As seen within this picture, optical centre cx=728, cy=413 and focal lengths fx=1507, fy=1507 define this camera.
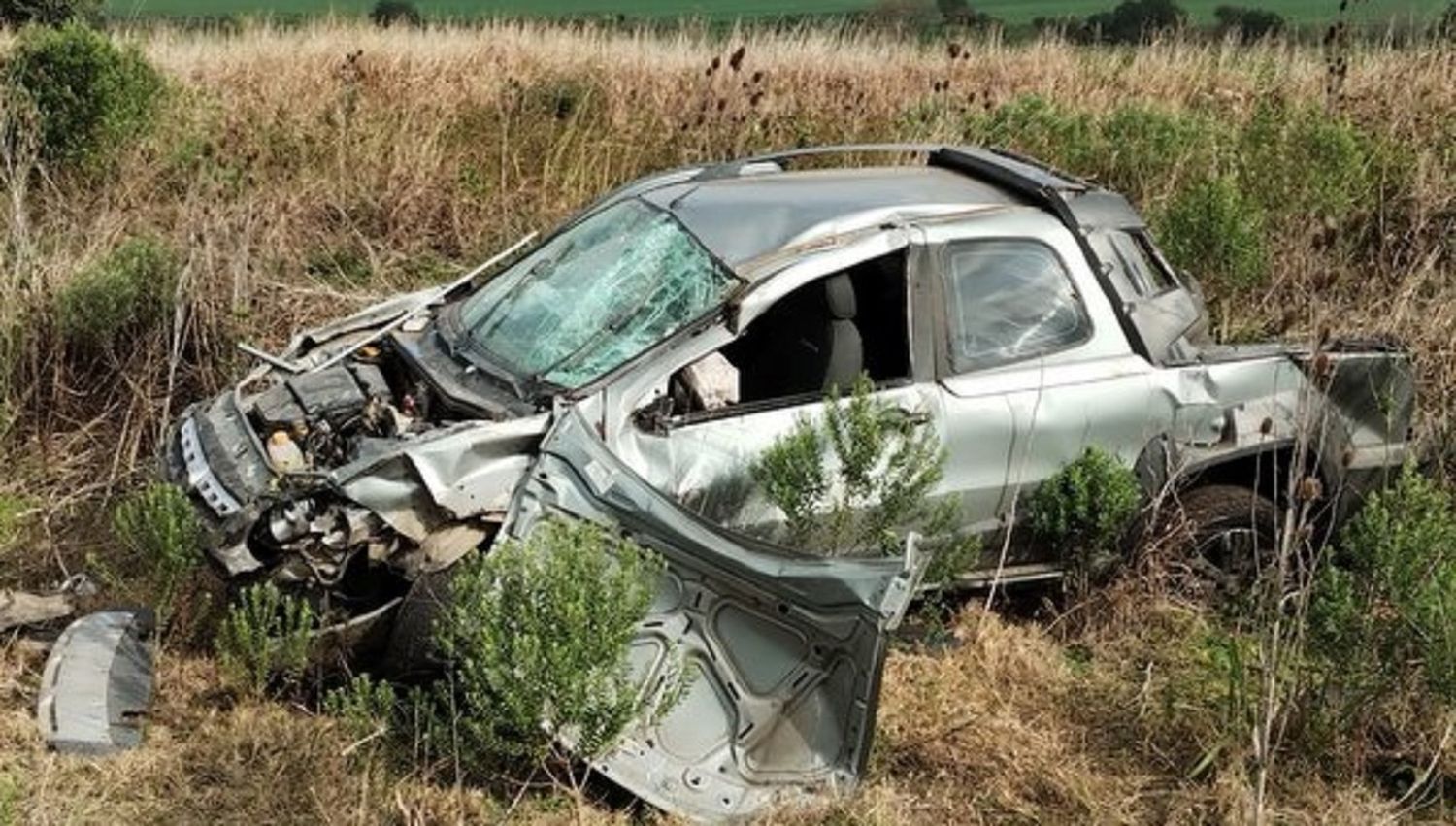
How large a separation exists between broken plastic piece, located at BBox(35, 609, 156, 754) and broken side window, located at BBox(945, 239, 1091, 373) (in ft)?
10.2

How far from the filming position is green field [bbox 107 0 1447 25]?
11766 mm

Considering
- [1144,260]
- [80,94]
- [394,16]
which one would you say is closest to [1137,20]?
[394,16]

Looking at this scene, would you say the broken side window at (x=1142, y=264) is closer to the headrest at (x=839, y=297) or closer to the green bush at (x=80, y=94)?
the headrest at (x=839, y=297)

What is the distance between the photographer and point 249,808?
470cm

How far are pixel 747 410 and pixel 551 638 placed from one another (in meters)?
1.39

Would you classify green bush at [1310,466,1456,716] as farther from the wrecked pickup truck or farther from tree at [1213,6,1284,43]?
tree at [1213,6,1284,43]

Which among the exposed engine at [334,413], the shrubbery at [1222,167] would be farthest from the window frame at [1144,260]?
the exposed engine at [334,413]

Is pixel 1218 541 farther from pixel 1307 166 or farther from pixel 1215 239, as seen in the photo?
pixel 1307 166

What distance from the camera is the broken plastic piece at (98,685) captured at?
4.93 meters

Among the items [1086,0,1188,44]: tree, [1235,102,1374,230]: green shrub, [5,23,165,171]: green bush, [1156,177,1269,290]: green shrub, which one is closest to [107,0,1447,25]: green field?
[1086,0,1188,44]: tree

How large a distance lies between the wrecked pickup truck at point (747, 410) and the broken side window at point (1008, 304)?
10 mm

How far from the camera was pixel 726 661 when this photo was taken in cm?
470

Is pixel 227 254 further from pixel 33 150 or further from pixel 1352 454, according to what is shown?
pixel 1352 454

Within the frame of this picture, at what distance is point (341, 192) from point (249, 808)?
6287 millimetres
